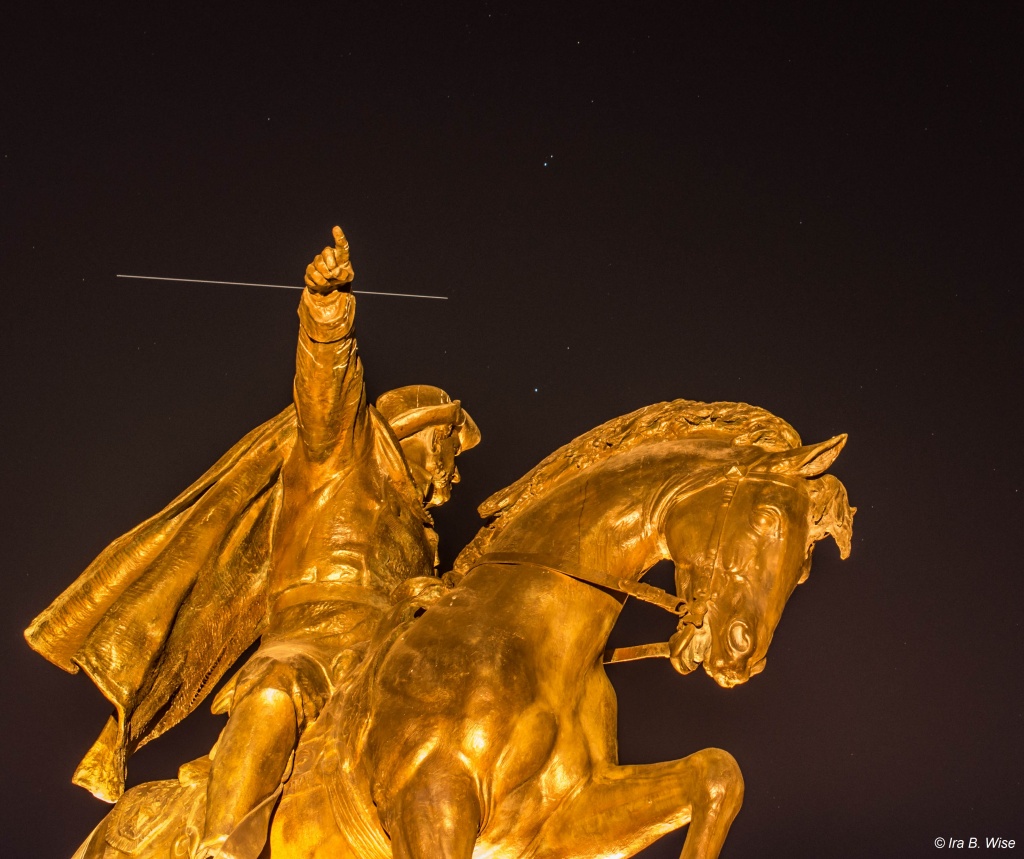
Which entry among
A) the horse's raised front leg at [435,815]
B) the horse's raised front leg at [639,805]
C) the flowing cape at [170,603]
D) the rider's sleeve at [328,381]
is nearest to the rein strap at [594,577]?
the horse's raised front leg at [639,805]

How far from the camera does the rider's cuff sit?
9.48 ft

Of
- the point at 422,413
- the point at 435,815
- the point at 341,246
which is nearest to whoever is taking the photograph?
the point at 435,815

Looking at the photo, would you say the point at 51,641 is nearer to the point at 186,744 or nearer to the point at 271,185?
the point at 186,744

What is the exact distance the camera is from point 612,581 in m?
2.64

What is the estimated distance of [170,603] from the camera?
125 inches

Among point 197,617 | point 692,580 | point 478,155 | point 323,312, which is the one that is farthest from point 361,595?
point 478,155

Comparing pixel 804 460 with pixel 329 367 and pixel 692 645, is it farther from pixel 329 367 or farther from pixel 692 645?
pixel 329 367

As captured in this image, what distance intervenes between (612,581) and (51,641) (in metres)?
1.32

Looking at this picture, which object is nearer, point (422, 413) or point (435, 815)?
point (435, 815)

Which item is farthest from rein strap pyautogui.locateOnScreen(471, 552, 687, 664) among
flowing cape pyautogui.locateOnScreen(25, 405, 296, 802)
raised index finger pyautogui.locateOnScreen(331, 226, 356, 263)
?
flowing cape pyautogui.locateOnScreen(25, 405, 296, 802)

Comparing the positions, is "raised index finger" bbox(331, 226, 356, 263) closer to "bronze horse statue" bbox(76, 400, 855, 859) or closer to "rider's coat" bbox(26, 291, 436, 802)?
"rider's coat" bbox(26, 291, 436, 802)

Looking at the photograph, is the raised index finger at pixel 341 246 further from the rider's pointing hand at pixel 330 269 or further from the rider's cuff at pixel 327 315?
the rider's cuff at pixel 327 315

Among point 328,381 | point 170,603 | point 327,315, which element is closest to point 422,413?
point 328,381

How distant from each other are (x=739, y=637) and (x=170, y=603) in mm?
1322
